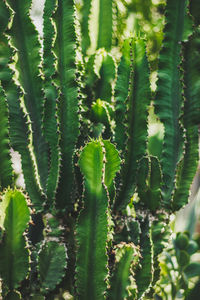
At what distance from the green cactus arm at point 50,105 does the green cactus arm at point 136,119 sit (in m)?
0.31

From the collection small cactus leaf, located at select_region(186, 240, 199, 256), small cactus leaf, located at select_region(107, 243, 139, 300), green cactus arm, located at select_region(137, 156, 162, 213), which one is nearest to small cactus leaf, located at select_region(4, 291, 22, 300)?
small cactus leaf, located at select_region(107, 243, 139, 300)

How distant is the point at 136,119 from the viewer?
1.64 meters

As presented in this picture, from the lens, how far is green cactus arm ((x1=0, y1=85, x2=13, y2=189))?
155cm

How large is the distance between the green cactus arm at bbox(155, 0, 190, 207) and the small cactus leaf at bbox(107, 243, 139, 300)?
435 millimetres

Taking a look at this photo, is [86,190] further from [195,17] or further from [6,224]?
[195,17]

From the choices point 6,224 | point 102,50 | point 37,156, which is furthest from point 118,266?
point 102,50

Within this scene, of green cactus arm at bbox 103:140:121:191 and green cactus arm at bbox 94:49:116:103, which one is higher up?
green cactus arm at bbox 94:49:116:103

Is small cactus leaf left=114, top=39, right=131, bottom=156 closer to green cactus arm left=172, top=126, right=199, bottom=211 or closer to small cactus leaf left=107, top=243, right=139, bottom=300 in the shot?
green cactus arm left=172, top=126, right=199, bottom=211

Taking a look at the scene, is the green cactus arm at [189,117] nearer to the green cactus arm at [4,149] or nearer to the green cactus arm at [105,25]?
the green cactus arm at [105,25]

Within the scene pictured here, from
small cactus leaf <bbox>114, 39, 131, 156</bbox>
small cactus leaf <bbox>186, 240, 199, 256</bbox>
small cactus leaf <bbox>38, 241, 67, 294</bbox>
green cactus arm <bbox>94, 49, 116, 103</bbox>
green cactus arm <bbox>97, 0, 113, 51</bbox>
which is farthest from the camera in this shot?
small cactus leaf <bbox>186, 240, 199, 256</bbox>

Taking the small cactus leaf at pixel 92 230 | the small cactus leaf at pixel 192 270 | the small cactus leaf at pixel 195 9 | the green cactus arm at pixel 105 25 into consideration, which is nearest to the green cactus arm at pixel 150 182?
the small cactus leaf at pixel 92 230

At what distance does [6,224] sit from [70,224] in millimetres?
382

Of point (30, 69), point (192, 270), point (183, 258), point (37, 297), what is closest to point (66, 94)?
point (30, 69)

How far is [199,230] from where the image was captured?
3203 millimetres
